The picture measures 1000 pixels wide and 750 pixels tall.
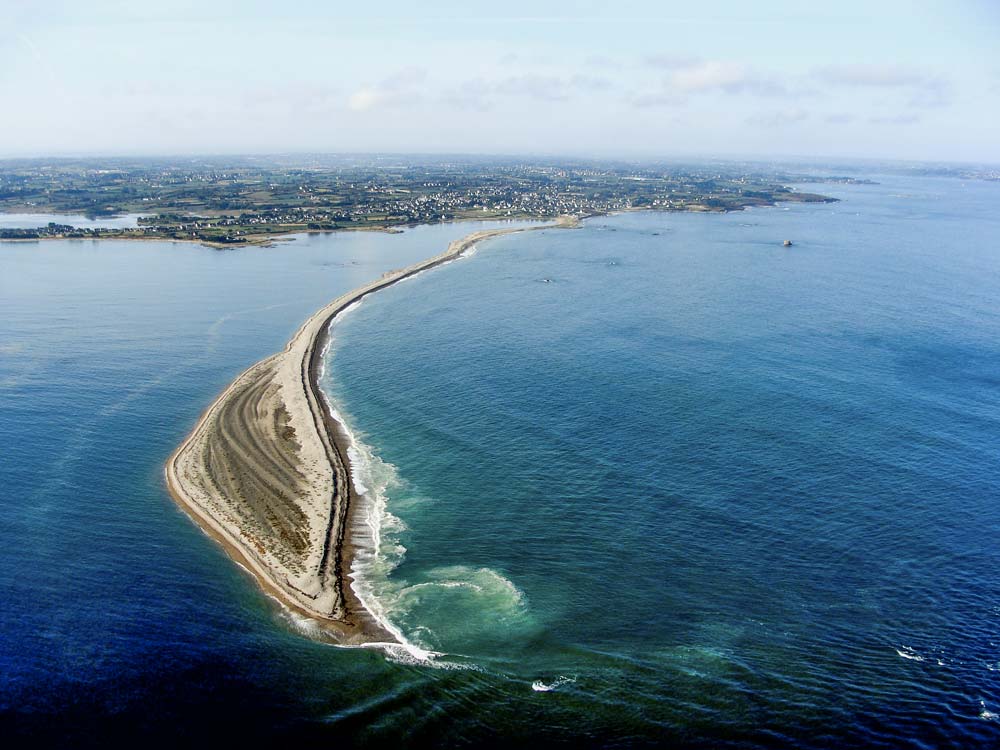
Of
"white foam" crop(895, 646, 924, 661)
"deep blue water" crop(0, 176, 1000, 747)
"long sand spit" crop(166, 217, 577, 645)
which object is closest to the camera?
"deep blue water" crop(0, 176, 1000, 747)

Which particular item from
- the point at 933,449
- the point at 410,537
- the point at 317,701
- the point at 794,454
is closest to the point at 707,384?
the point at 794,454

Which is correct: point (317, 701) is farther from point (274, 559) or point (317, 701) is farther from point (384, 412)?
point (384, 412)

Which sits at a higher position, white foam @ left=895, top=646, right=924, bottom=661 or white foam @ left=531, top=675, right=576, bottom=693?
white foam @ left=895, top=646, right=924, bottom=661

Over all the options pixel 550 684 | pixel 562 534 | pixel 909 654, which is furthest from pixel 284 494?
pixel 909 654

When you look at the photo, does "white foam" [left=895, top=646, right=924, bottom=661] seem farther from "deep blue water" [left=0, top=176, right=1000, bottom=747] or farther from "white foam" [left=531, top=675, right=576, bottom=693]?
"white foam" [left=531, top=675, right=576, bottom=693]

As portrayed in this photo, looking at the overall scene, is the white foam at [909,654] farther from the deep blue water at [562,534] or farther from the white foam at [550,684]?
the white foam at [550,684]

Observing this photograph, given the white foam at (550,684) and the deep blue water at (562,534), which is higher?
the deep blue water at (562,534)

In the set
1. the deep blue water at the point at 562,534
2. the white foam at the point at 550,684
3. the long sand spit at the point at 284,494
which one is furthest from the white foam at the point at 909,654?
the long sand spit at the point at 284,494

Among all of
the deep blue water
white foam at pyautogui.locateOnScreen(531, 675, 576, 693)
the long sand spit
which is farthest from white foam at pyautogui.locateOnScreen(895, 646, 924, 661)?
the long sand spit
